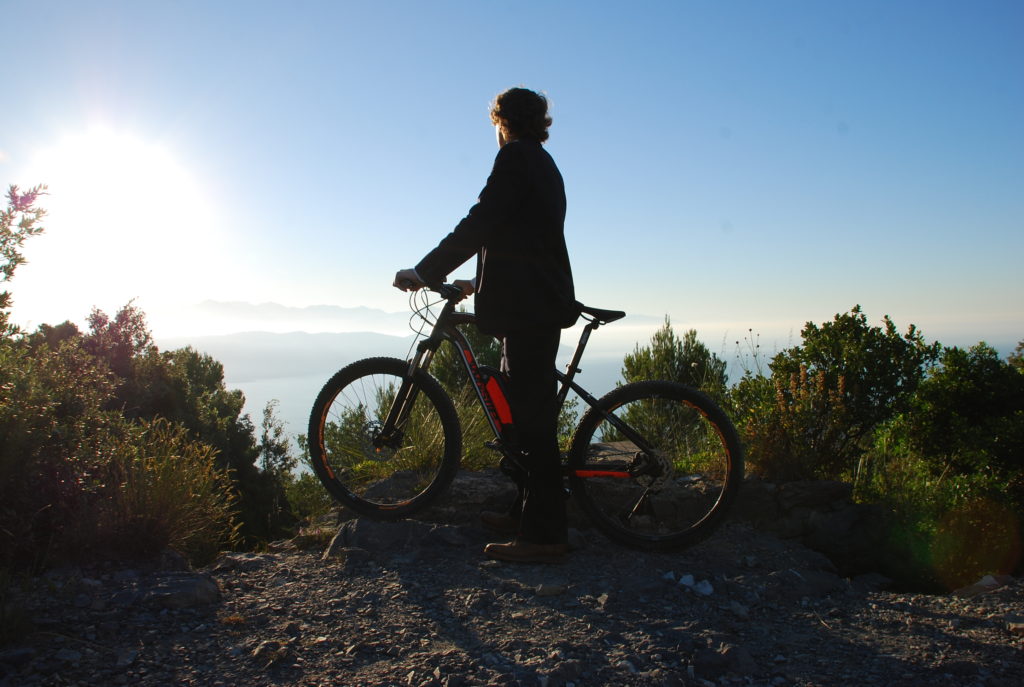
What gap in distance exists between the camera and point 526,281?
152 inches

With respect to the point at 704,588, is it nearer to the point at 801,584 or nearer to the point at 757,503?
the point at 801,584

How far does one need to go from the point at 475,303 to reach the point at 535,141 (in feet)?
3.24

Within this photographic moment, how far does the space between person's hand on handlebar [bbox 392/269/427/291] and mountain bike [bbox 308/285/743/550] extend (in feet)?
0.50

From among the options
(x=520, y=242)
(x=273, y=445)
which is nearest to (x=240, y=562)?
(x=520, y=242)

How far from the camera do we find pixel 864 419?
5.82 meters

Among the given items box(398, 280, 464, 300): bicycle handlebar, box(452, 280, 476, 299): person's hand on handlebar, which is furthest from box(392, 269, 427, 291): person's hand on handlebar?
box(452, 280, 476, 299): person's hand on handlebar

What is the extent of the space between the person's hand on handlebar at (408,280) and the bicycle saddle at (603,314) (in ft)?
3.32

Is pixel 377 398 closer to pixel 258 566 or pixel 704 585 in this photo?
pixel 258 566

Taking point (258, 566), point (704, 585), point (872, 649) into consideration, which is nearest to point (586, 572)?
point (704, 585)

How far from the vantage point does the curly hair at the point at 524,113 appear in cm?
397

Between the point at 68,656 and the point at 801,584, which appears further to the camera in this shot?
the point at 801,584

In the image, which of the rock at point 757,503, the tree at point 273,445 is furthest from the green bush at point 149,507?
the tree at point 273,445

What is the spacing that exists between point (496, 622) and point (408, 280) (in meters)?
2.09

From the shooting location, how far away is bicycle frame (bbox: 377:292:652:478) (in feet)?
13.8
